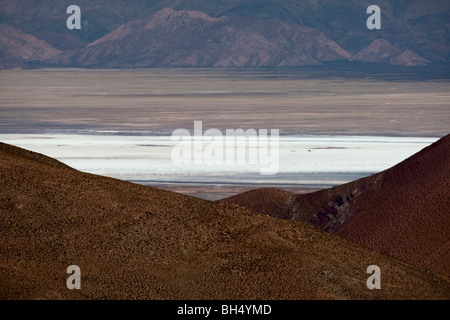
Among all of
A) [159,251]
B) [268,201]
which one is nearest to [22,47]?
[268,201]

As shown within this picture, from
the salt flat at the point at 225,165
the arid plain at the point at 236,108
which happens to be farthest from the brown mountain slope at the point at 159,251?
the arid plain at the point at 236,108

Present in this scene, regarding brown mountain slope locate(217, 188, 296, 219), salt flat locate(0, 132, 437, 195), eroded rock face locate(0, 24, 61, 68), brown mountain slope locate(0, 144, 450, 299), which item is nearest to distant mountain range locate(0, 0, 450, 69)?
eroded rock face locate(0, 24, 61, 68)

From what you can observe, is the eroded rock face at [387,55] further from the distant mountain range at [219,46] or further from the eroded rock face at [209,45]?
the eroded rock face at [209,45]

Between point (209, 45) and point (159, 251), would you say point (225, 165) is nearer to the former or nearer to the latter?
Answer: point (159, 251)

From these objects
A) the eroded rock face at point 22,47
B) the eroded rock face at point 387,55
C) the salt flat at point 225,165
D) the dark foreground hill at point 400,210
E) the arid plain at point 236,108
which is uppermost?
the eroded rock face at point 22,47

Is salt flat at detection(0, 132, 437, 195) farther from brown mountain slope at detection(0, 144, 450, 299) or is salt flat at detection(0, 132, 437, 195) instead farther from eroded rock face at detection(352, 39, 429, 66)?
eroded rock face at detection(352, 39, 429, 66)

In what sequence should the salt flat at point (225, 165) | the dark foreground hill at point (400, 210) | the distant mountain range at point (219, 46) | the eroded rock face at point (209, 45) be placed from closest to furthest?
1. the dark foreground hill at point (400, 210)
2. the salt flat at point (225, 165)
3. the eroded rock face at point (209, 45)
4. the distant mountain range at point (219, 46)
